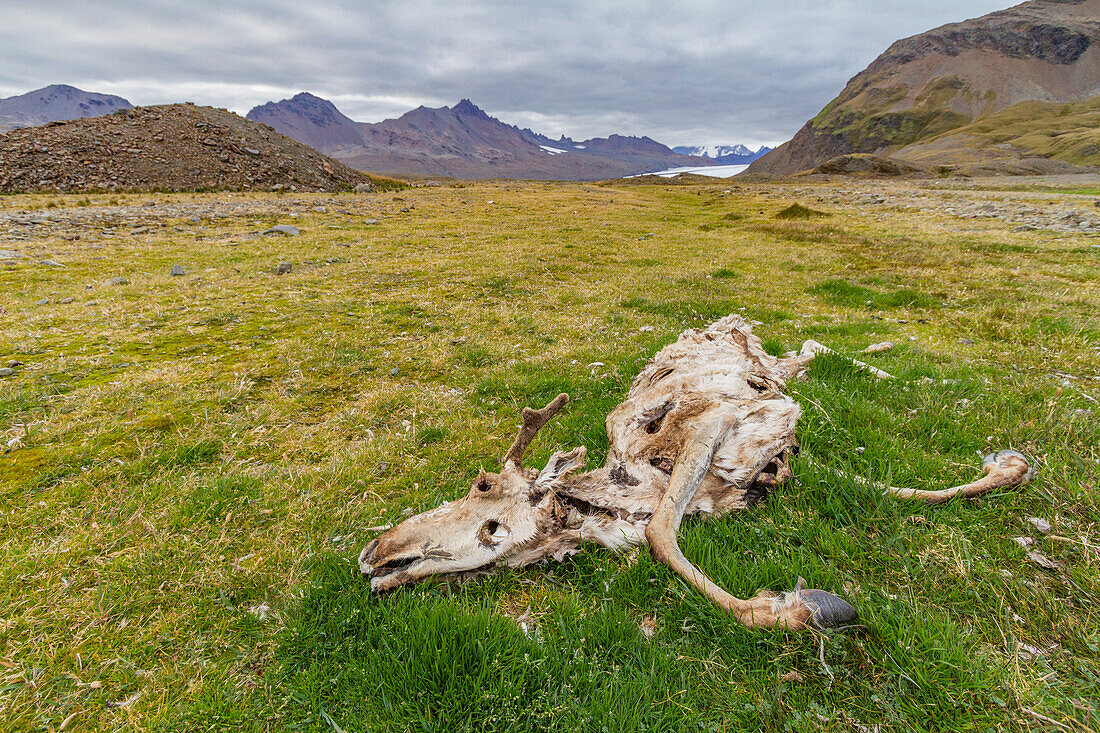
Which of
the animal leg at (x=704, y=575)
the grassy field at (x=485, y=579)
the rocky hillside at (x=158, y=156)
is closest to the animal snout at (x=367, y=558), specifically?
the grassy field at (x=485, y=579)

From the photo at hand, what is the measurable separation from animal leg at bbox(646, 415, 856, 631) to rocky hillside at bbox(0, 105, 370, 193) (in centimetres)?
5594

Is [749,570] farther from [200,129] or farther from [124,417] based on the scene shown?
[200,129]

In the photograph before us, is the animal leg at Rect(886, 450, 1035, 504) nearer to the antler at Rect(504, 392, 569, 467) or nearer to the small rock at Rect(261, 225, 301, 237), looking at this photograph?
the antler at Rect(504, 392, 569, 467)

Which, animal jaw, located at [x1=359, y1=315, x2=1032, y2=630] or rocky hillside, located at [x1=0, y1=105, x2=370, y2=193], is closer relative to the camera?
animal jaw, located at [x1=359, y1=315, x2=1032, y2=630]

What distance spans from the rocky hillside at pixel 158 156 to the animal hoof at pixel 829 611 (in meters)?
57.3

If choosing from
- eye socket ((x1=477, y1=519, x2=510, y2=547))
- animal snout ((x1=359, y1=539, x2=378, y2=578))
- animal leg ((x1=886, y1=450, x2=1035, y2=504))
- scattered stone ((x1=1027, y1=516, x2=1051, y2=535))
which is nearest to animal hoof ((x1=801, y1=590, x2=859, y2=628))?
animal leg ((x1=886, y1=450, x2=1035, y2=504))

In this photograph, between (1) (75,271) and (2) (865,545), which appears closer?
(2) (865,545)

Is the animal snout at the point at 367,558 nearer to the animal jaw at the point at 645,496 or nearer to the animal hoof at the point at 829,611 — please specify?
the animal jaw at the point at 645,496

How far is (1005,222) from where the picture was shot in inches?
1048

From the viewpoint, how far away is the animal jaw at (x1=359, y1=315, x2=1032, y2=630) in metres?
3.22

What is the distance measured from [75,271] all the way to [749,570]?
2106 centimetres

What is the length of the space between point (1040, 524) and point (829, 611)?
2.13 meters

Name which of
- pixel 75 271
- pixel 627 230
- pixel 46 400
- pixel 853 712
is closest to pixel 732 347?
pixel 853 712

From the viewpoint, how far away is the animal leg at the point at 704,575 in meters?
2.65
